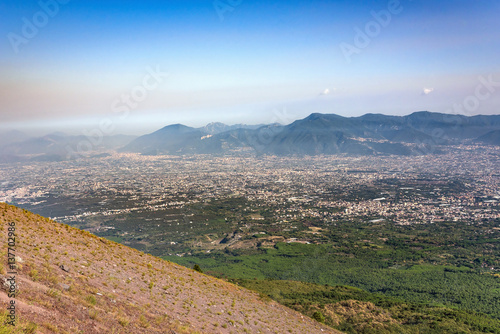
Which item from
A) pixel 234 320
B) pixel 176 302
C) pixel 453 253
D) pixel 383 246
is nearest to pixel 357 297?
pixel 234 320

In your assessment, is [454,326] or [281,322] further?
[454,326]

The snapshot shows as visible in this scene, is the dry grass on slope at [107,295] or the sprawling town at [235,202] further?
the sprawling town at [235,202]

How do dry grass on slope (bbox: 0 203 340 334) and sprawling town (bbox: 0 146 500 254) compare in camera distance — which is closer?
dry grass on slope (bbox: 0 203 340 334)

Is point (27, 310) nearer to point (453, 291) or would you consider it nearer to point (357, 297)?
point (357, 297)

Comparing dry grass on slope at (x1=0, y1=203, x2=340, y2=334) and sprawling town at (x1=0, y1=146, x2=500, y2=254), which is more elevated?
dry grass on slope at (x1=0, y1=203, x2=340, y2=334)

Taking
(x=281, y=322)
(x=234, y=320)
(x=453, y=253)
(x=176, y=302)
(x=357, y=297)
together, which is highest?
(x=176, y=302)

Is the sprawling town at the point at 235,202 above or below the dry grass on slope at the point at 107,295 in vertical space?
below

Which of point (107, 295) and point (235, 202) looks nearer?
point (107, 295)

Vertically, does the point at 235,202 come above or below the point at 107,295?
below
